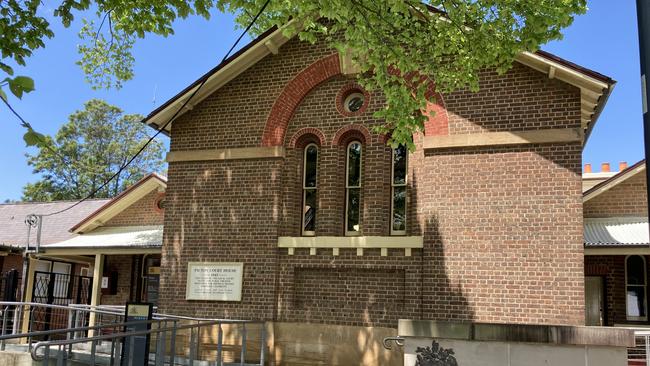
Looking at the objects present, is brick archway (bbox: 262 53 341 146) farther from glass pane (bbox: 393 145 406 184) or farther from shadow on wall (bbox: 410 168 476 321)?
shadow on wall (bbox: 410 168 476 321)

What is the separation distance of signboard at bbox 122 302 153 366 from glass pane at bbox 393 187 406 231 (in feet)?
18.7

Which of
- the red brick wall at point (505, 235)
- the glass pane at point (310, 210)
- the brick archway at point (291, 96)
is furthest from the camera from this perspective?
the brick archway at point (291, 96)

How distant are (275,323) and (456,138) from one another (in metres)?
5.18

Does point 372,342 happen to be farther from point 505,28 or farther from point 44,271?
point 44,271

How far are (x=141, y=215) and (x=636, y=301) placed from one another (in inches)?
578

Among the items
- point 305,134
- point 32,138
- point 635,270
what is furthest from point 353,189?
point 32,138

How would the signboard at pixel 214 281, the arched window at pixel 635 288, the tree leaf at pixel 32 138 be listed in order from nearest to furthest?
the tree leaf at pixel 32 138 → the signboard at pixel 214 281 → the arched window at pixel 635 288

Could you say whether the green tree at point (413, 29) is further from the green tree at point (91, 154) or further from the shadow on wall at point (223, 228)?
the green tree at point (91, 154)

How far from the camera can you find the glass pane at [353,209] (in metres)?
13.2

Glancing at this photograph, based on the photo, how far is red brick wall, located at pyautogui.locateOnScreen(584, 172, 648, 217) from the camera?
50.8ft

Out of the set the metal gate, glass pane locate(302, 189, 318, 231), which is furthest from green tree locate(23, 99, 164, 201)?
glass pane locate(302, 189, 318, 231)

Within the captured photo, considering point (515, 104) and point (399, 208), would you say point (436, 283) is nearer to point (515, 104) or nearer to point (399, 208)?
point (399, 208)

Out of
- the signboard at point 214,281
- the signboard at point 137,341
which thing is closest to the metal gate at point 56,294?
the signboard at point 214,281

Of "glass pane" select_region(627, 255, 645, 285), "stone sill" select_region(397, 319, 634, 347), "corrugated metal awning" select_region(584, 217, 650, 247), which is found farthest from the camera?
"glass pane" select_region(627, 255, 645, 285)
